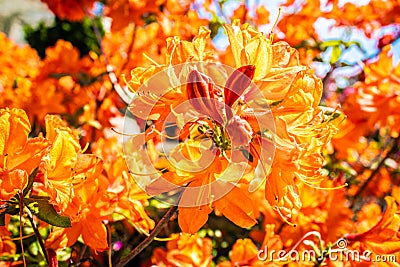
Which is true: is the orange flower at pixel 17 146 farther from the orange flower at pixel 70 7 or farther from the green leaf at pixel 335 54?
the orange flower at pixel 70 7

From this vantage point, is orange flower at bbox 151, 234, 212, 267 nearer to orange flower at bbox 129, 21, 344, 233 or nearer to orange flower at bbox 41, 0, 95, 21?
orange flower at bbox 129, 21, 344, 233

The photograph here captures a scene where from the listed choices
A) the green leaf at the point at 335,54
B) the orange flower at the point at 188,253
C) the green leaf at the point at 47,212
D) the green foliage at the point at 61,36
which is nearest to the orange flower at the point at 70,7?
the green leaf at the point at 335,54

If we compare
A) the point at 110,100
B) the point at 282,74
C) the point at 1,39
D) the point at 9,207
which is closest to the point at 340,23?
the point at 110,100

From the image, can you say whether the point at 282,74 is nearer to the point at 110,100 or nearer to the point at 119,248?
the point at 119,248

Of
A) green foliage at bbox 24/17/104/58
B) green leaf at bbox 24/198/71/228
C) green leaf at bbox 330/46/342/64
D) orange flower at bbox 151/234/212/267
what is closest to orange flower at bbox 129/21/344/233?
green leaf at bbox 24/198/71/228

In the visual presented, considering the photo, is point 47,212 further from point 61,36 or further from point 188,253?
point 61,36
